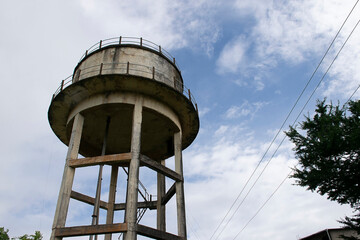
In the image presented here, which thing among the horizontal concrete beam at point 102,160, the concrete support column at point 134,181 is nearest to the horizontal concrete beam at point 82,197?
the horizontal concrete beam at point 102,160

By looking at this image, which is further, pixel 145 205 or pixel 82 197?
pixel 145 205

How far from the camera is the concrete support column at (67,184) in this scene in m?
9.84

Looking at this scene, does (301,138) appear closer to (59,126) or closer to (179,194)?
(179,194)

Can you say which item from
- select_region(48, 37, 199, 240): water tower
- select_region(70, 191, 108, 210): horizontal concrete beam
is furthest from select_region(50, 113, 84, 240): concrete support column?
select_region(70, 191, 108, 210): horizontal concrete beam

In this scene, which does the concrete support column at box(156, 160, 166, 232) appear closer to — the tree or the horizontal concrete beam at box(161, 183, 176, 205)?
the horizontal concrete beam at box(161, 183, 176, 205)

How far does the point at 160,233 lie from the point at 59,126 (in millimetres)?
7427

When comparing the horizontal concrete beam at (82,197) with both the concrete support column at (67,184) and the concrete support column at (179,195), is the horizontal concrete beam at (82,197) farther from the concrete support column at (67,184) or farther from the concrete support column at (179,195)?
the concrete support column at (179,195)

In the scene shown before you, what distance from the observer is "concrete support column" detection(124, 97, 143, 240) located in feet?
30.1

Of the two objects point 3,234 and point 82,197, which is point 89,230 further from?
point 3,234

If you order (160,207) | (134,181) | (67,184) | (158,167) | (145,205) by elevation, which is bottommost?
(134,181)

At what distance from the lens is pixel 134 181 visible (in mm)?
10102

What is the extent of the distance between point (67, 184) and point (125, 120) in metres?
4.03

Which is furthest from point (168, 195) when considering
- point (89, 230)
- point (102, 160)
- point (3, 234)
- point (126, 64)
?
point (3, 234)

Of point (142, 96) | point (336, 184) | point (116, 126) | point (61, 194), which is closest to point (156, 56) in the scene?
point (142, 96)
